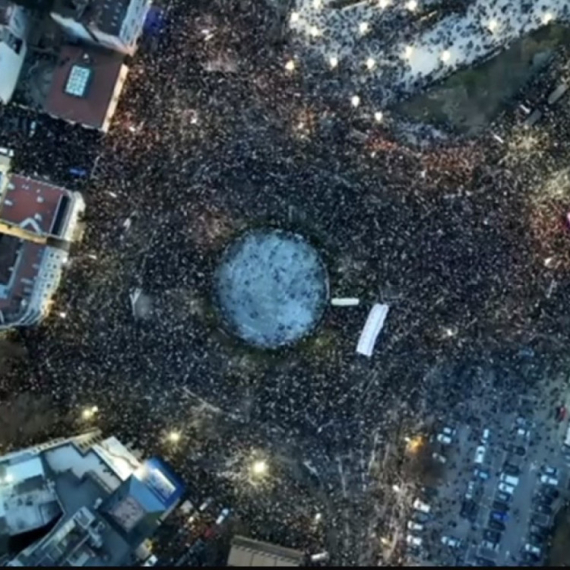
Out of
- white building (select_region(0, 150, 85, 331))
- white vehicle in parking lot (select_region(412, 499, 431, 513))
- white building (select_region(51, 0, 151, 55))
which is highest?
white building (select_region(51, 0, 151, 55))

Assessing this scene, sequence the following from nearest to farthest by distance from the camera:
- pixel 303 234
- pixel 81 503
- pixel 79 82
A: pixel 81 503 → pixel 79 82 → pixel 303 234

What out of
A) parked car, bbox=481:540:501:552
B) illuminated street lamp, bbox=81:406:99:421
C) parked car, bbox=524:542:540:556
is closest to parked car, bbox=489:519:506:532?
parked car, bbox=481:540:501:552

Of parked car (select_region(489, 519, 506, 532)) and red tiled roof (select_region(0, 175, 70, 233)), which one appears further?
parked car (select_region(489, 519, 506, 532))

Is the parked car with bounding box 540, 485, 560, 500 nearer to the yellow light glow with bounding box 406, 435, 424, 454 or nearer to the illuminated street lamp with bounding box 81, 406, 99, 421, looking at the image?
the yellow light glow with bounding box 406, 435, 424, 454

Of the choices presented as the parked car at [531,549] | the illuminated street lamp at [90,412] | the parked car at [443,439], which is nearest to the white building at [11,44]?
the illuminated street lamp at [90,412]

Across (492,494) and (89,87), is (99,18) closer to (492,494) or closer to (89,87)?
(89,87)

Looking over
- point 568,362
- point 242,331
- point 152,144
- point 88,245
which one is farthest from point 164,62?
point 568,362

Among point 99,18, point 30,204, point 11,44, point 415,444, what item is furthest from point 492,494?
point 11,44

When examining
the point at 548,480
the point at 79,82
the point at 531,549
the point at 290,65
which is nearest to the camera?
the point at 531,549
